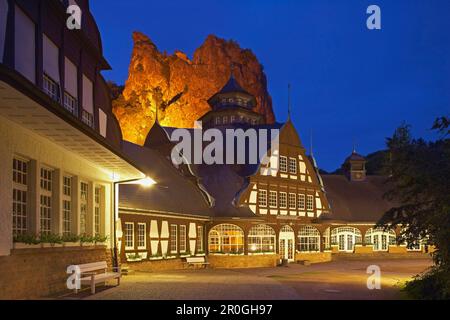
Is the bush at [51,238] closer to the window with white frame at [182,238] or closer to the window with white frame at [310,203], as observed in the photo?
the window with white frame at [182,238]

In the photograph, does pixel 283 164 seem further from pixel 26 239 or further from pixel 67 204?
pixel 26 239

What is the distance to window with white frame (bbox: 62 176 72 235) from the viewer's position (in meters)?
16.6


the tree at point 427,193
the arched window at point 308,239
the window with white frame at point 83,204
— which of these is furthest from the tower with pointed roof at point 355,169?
the window with white frame at point 83,204

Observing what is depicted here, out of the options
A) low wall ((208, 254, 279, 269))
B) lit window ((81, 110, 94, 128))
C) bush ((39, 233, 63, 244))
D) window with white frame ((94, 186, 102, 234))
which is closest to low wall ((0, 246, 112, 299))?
bush ((39, 233, 63, 244))

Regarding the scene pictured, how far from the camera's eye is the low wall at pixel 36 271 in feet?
38.3

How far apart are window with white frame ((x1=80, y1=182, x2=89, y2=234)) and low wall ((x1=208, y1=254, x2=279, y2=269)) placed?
54.3 feet

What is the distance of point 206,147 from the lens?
39.3m

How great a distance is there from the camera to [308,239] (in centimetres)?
4128

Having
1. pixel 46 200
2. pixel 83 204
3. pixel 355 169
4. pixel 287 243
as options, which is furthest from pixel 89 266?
pixel 355 169

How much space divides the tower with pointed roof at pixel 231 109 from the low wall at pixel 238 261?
40.0ft

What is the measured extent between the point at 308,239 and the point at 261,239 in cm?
554

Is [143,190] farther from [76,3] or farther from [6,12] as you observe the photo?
[6,12]

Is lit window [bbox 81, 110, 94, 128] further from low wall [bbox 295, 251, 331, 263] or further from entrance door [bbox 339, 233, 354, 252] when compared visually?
entrance door [bbox 339, 233, 354, 252]

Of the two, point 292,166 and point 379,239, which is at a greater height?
point 292,166
